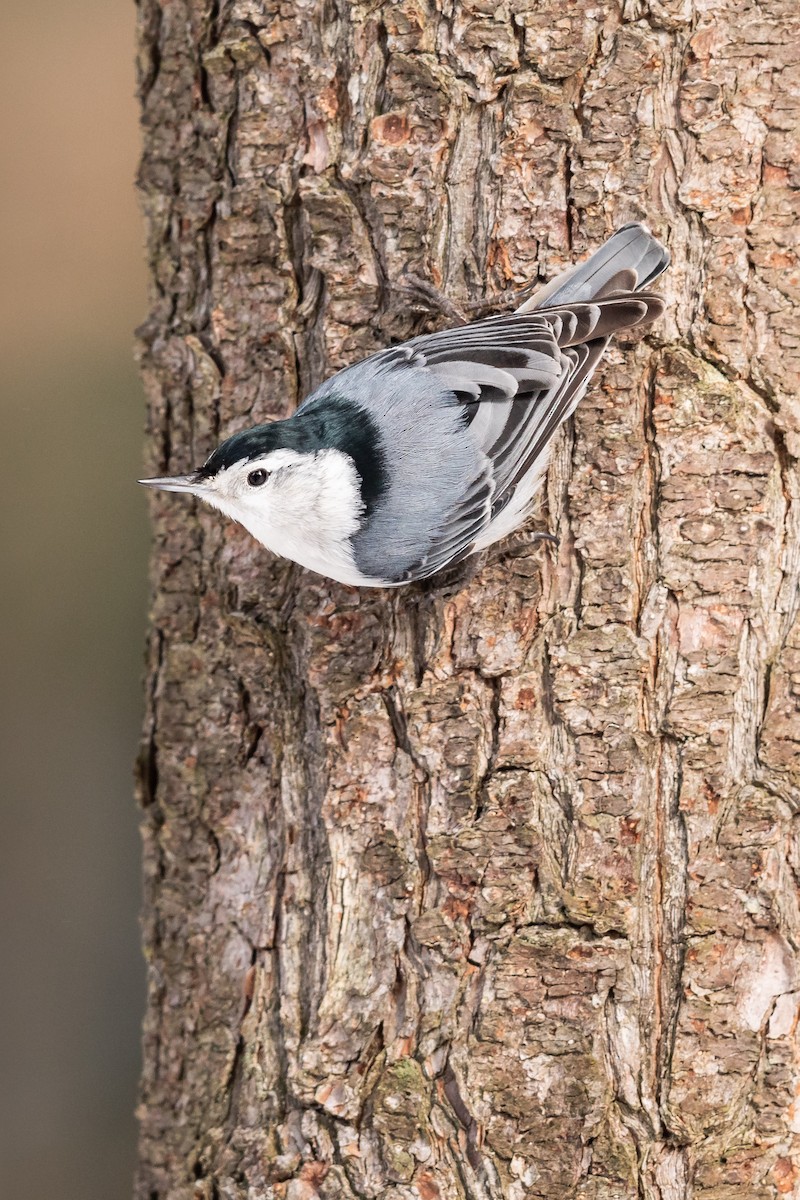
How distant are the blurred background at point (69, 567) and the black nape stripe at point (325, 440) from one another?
176cm

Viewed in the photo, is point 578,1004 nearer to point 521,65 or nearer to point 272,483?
point 272,483

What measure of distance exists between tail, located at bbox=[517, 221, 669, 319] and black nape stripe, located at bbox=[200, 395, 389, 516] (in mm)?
356

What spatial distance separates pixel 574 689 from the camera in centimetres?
172

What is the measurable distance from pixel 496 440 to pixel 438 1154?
105 centimetres

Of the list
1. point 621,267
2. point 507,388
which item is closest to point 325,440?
point 507,388

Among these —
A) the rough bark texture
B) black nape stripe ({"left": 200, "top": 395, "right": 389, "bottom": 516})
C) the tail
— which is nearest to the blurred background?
the rough bark texture

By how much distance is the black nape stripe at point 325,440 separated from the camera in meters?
1.69

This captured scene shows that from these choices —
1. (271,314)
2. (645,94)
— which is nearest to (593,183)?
(645,94)

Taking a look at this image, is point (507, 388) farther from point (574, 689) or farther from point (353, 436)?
point (574, 689)

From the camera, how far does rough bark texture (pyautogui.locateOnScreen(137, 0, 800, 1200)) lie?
5.61 ft

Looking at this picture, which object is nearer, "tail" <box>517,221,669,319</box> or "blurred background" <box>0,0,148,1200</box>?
"tail" <box>517,221,669,319</box>

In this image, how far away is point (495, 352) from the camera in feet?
5.81

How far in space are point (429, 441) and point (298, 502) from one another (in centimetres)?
22

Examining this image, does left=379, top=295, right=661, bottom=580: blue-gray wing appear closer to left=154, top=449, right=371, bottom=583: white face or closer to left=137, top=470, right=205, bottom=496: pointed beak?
left=154, top=449, right=371, bottom=583: white face
